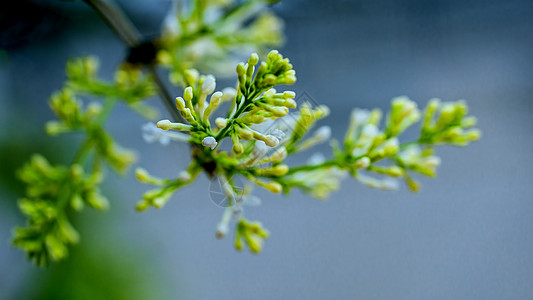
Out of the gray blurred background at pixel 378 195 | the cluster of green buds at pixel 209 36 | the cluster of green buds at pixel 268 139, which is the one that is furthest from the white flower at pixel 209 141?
the gray blurred background at pixel 378 195

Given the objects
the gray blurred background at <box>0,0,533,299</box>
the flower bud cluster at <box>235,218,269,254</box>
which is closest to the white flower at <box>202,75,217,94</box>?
the flower bud cluster at <box>235,218,269,254</box>

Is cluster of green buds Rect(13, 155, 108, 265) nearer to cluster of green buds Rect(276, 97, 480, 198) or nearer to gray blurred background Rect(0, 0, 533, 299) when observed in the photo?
cluster of green buds Rect(276, 97, 480, 198)

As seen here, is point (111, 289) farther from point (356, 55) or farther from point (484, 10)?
point (484, 10)

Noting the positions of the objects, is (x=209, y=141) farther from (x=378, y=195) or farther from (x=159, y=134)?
(x=378, y=195)

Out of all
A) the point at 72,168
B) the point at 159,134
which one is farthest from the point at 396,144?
the point at 72,168

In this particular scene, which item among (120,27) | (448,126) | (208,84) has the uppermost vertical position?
(120,27)

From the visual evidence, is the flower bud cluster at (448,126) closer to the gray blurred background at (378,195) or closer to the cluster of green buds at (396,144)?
the cluster of green buds at (396,144)

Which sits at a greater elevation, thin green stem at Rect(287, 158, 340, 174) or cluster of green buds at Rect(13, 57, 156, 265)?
cluster of green buds at Rect(13, 57, 156, 265)
